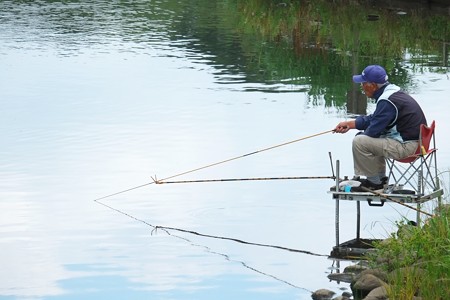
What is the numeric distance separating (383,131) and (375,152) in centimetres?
20

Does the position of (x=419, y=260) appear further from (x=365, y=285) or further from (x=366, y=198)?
(x=366, y=198)

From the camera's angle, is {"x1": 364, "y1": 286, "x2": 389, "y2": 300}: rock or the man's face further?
the man's face

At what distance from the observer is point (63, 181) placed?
15047 mm

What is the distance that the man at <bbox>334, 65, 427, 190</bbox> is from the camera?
1164 cm

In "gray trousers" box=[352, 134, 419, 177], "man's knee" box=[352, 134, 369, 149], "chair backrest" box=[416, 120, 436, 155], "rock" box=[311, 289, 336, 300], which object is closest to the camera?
"rock" box=[311, 289, 336, 300]

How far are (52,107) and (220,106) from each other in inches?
101

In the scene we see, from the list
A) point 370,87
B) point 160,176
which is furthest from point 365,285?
point 160,176

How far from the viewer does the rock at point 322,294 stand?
409 inches

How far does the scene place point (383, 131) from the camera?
464 inches

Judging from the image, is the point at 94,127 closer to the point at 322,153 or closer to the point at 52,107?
the point at 52,107

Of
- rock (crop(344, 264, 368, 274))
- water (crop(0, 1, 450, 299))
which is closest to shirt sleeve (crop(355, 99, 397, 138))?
water (crop(0, 1, 450, 299))

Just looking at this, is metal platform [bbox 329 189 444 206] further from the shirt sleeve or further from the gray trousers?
the shirt sleeve

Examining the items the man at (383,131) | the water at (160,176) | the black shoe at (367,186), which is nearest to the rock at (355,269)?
the water at (160,176)

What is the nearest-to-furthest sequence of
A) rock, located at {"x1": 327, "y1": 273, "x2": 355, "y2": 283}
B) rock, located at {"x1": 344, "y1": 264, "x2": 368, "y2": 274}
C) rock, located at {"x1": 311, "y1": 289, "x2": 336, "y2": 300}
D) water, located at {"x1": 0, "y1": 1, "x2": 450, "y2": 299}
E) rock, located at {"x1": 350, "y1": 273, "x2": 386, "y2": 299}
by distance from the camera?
rock, located at {"x1": 350, "y1": 273, "x2": 386, "y2": 299} → rock, located at {"x1": 311, "y1": 289, "x2": 336, "y2": 300} → rock, located at {"x1": 327, "y1": 273, "x2": 355, "y2": 283} → rock, located at {"x1": 344, "y1": 264, "x2": 368, "y2": 274} → water, located at {"x1": 0, "y1": 1, "x2": 450, "y2": 299}
